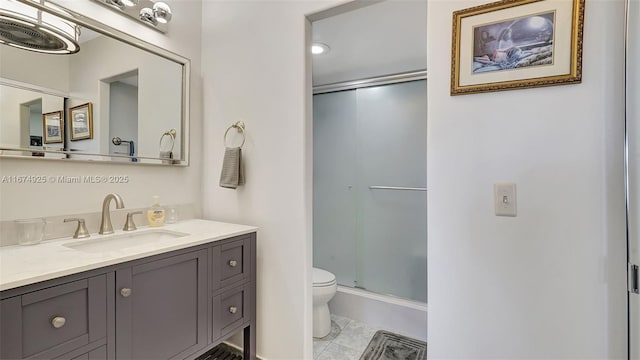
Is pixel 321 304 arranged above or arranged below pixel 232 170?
below

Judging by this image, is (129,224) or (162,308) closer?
(162,308)

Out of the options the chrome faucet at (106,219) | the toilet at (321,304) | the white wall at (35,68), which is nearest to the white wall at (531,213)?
the toilet at (321,304)

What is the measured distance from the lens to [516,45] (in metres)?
1.00

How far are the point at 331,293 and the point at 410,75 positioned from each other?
189 cm

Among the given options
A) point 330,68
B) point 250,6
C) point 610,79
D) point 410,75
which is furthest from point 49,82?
point 410,75

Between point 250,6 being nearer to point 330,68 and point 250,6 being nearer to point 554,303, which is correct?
point 330,68

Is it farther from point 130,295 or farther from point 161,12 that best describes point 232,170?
point 161,12

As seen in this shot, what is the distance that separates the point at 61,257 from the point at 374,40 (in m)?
2.05

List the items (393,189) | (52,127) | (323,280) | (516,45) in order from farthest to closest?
(393,189), (323,280), (52,127), (516,45)

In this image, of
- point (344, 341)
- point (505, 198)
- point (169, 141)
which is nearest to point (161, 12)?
point (169, 141)

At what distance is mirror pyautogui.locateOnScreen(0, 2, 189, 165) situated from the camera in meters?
1.19

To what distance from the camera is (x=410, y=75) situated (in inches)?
97.6

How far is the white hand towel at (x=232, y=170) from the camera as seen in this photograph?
5.53ft

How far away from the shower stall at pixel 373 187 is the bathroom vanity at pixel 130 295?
1319mm
